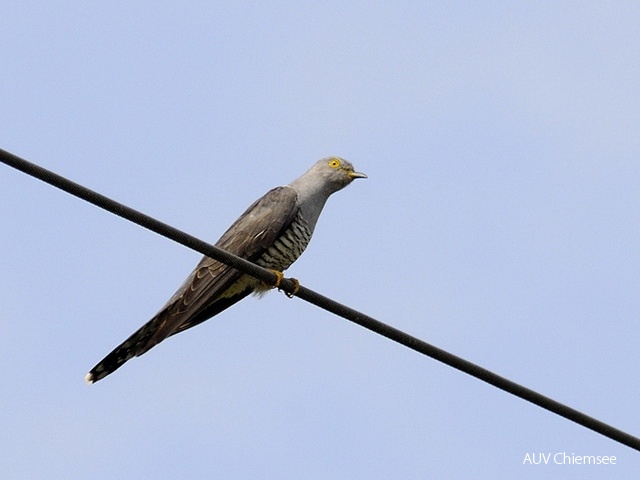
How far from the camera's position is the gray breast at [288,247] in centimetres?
742

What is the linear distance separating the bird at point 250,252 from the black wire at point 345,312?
191 centimetres

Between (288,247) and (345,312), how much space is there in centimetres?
263

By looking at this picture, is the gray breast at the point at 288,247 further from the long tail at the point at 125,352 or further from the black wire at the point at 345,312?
the black wire at the point at 345,312

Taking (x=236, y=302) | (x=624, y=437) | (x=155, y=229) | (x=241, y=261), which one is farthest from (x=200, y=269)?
(x=624, y=437)

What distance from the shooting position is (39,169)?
13.1 feet

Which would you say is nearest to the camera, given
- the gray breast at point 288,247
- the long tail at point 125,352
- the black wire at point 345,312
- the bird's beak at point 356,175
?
the black wire at point 345,312

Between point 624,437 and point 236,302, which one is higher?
point 236,302

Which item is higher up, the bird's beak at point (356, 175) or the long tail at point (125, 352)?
the bird's beak at point (356, 175)

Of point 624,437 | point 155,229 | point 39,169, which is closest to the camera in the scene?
point 39,169

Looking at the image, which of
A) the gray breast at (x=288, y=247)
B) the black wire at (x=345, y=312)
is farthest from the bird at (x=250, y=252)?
the black wire at (x=345, y=312)

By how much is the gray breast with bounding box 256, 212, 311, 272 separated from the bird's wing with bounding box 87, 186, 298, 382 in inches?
1.7

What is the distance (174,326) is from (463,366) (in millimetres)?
2643

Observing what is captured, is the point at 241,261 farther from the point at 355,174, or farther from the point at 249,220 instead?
the point at 355,174

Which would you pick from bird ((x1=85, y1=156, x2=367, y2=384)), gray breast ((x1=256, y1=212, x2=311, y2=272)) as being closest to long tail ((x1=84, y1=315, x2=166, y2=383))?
bird ((x1=85, y1=156, x2=367, y2=384))
